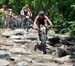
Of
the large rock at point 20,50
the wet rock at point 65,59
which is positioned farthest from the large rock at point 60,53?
the large rock at point 20,50

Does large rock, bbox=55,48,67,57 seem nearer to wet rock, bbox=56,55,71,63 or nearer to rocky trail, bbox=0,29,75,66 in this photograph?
rocky trail, bbox=0,29,75,66

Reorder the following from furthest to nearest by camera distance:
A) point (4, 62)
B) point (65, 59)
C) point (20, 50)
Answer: point (20, 50) → point (65, 59) → point (4, 62)

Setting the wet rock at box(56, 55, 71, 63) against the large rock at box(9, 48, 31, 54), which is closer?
the wet rock at box(56, 55, 71, 63)

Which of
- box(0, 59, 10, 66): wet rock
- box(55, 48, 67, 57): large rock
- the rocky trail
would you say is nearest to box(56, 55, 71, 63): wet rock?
the rocky trail

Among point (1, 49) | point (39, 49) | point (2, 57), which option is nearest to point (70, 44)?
point (39, 49)

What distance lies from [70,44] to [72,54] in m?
3.02

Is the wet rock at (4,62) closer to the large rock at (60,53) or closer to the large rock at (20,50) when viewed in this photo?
the large rock at (20,50)

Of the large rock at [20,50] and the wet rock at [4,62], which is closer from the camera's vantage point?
the wet rock at [4,62]

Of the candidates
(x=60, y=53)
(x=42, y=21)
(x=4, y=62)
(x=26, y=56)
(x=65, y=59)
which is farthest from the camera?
(x=42, y=21)

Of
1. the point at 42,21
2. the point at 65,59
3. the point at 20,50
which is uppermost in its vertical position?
the point at 42,21

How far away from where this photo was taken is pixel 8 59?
1261 centimetres

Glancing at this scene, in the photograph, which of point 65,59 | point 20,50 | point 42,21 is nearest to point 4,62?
point 65,59

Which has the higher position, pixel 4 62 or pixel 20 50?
pixel 4 62

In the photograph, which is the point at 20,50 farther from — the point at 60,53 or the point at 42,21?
the point at 60,53
